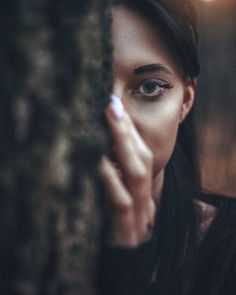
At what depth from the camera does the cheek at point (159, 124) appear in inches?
72.4

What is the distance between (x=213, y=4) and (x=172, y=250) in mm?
3495

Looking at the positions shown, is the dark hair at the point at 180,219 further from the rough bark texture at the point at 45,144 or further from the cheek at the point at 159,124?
the rough bark texture at the point at 45,144

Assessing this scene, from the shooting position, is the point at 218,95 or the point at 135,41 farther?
the point at 218,95

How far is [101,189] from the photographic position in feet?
2.81

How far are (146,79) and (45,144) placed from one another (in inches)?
47.9

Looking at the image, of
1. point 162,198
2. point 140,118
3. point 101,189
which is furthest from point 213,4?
point 101,189

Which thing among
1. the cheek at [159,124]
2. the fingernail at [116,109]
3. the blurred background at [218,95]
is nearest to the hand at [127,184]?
the fingernail at [116,109]

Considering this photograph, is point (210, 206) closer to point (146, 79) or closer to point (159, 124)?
point (159, 124)

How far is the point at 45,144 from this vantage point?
0.66m

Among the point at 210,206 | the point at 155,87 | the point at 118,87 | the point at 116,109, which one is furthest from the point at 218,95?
the point at 116,109

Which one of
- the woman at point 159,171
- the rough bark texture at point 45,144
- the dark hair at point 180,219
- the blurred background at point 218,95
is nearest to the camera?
the rough bark texture at point 45,144

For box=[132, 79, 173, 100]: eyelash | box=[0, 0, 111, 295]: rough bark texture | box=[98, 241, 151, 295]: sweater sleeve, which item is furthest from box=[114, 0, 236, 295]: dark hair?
box=[0, 0, 111, 295]: rough bark texture

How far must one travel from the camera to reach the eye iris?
184 centimetres

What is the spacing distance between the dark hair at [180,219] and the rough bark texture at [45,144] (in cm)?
121
